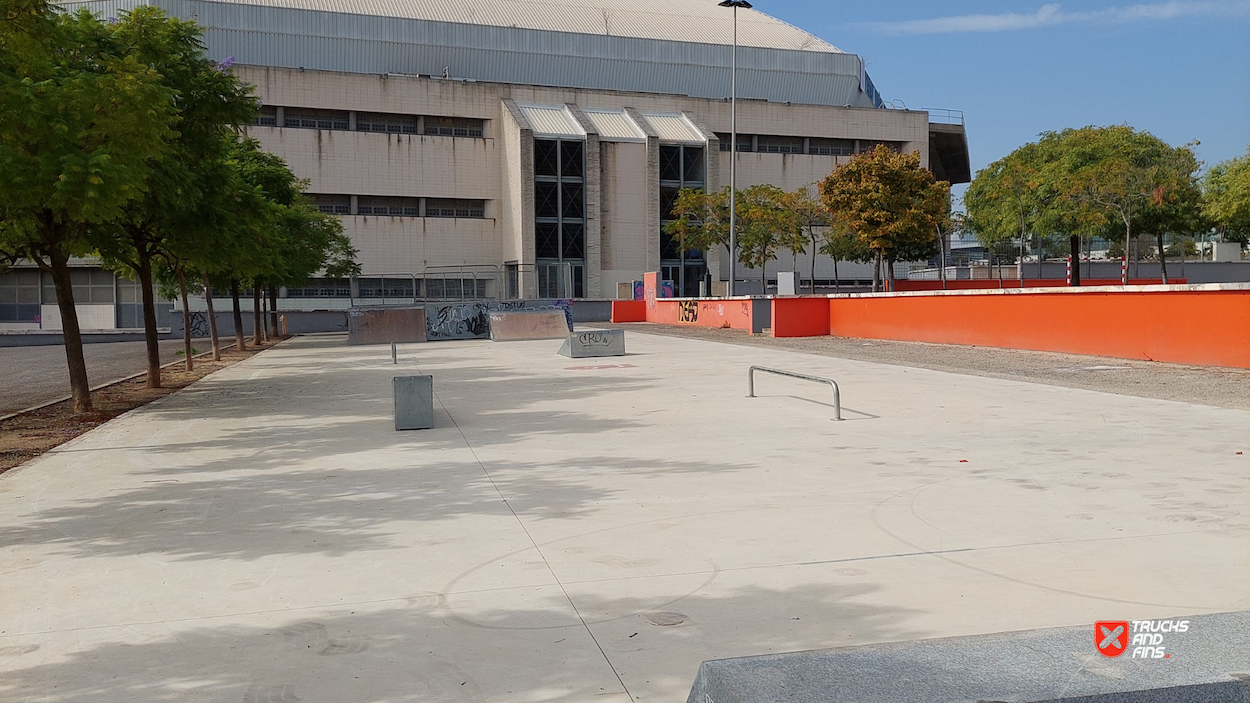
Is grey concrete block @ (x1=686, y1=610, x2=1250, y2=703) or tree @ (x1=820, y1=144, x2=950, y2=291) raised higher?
tree @ (x1=820, y1=144, x2=950, y2=291)

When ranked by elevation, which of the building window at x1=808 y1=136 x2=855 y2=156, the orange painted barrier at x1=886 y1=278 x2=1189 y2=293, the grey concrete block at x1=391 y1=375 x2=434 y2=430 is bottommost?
the grey concrete block at x1=391 y1=375 x2=434 y2=430

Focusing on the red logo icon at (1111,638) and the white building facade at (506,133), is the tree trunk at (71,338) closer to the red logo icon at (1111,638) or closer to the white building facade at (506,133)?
the red logo icon at (1111,638)

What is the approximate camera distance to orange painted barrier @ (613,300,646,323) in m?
53.6

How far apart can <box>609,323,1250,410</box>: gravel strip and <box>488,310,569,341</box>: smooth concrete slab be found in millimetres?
9849

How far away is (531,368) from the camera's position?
75.9 feet

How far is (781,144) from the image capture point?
6994 centimetres

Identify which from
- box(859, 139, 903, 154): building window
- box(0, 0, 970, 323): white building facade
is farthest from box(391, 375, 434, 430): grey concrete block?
box(859, 139, 903, 154): building window

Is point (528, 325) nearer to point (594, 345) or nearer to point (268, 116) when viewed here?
point (594, 345)

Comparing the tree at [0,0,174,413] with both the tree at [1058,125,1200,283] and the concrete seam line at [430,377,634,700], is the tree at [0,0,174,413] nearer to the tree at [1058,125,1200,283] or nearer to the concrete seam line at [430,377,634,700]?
the concrete seam line at [430,377,634,700]

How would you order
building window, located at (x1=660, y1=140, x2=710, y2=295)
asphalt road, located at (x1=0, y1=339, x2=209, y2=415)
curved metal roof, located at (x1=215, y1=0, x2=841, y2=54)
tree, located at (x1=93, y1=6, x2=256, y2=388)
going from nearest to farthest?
tree, located at (x1=93, y1=6, x2=256, y2=388), asphalt road, located at (x1=0, y1=339, x2=209, y2=415), building window, located at (x1=660, y1=140, x2=710, y2=295), curved metal roof, located at (x1=215, y1=0, x2=841, y2=54)

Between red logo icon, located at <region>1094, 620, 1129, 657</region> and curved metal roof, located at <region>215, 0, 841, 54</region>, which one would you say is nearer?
red logo icon, located at <region>1094, 620, 1129, 657</region>

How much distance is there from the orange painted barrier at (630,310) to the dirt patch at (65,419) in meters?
31.0

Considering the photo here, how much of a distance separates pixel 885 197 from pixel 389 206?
1186 inches

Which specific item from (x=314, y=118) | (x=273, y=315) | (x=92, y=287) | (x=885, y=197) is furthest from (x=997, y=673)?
(x=92, y=287)
